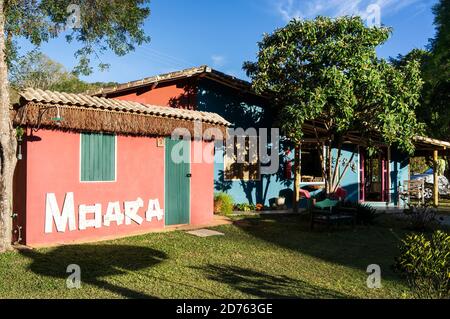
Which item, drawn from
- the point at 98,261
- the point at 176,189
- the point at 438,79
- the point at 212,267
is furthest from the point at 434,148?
the point at 98,261

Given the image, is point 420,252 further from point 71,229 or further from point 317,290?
point 71,229

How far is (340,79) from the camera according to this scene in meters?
10.7

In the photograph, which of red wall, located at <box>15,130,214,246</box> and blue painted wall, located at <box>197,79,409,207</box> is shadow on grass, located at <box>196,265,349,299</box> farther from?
blue painted wall, located at <box>197,79,409,207</box>

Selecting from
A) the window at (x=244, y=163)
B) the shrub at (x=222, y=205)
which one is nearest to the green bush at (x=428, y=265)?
the shrub at (x=222, y=205)

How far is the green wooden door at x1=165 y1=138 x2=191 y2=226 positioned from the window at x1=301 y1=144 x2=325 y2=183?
6.15 metres

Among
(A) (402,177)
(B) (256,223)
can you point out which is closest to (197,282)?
(B) (256,223)

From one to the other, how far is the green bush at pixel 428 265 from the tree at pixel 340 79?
6577mm

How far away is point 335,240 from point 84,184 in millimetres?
5525

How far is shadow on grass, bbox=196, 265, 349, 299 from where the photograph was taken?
5.33 metres

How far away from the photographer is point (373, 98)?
10.9m

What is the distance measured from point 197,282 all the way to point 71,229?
3.71 metres

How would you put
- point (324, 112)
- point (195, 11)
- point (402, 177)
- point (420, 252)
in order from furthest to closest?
1. point (402, 177)
2. point (195, 11)
3. point (324, 112)
4. point (420, 252)

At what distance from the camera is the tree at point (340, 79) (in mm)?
10820

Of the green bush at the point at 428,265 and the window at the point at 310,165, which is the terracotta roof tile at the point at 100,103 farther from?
the green bush at the point at 428,265
